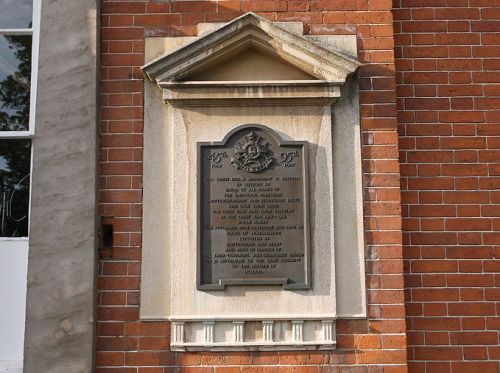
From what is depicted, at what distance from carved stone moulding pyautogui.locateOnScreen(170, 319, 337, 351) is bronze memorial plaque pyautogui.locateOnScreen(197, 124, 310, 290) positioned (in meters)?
0.27

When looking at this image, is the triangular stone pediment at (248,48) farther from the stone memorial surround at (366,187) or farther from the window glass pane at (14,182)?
the window glass pane at (14,182)

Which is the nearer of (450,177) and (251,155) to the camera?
(251,155)

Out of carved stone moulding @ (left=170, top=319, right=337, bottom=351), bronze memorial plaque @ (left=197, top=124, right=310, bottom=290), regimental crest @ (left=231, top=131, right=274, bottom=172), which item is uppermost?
regimental crest @ (left=231, top=131, right=274, bottom=172)

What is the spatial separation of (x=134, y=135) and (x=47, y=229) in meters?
0.92

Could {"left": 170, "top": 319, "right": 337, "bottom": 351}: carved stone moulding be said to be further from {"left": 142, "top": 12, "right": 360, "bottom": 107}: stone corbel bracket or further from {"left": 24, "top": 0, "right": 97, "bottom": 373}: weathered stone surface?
{"left": 142, "top": 12, "right": 360, "bottom": 107}: stone corbel bracket

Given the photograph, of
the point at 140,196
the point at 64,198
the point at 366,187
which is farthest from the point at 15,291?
the point at 366,187

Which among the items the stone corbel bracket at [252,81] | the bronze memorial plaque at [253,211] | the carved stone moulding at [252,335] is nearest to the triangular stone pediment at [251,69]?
the stone corbel bracket at [252,81]

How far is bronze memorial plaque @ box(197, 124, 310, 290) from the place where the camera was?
503 centimetres

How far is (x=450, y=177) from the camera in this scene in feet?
17.9

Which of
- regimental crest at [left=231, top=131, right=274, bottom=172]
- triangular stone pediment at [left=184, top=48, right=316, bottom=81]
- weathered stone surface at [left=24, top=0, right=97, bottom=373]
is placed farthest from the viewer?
triangular stone pediment at [left=184, top=48, right=316, bottom=81]

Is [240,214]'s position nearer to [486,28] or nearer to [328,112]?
[328,112]

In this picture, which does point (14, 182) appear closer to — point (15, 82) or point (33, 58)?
point (15, 82)

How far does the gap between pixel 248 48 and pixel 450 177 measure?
1.83 m

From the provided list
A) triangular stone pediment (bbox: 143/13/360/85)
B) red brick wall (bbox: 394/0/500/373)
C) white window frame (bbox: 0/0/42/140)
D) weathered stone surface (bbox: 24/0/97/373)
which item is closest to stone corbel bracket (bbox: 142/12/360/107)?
triangular stone pediment (bbox: 143/13/360/85)
